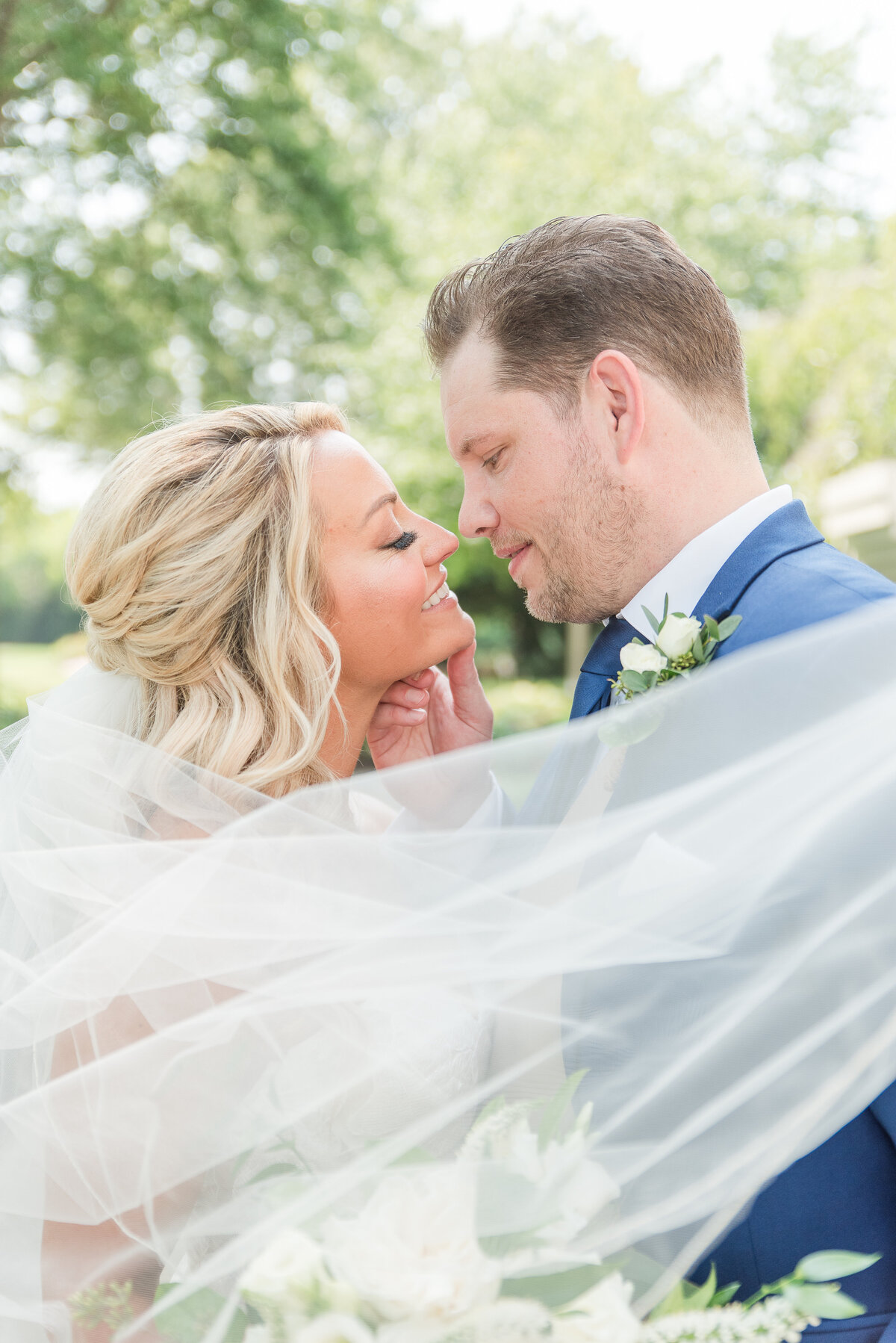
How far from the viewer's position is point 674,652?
212 cm

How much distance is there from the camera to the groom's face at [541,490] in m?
2.66

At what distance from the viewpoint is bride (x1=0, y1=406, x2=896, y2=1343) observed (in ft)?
5.05

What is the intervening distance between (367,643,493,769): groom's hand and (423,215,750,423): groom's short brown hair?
929 millimetres

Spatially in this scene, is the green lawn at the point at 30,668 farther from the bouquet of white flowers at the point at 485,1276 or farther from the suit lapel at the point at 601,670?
the bouquet of white flowers at the point at 485,1276

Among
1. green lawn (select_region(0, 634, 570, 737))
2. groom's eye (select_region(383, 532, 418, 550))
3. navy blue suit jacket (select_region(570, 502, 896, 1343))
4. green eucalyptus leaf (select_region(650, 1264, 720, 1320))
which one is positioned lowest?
green lawn (select_region(0, 634, 570, 737))

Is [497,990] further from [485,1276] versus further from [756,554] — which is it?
[756,554]

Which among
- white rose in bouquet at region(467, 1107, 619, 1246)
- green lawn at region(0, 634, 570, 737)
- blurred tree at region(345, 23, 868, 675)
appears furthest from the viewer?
blurred tree at region(345, 23, 868, 675)

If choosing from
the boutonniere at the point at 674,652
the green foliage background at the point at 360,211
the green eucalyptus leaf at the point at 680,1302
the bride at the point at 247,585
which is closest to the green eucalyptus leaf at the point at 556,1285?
the green eucalyptus leaf at the point at 680,1302

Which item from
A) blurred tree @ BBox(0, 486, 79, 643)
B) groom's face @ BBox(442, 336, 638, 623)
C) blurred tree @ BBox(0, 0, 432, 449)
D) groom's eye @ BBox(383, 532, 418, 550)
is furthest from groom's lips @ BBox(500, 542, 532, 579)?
blurred tree @ BBox(0, 486, 79, 643)

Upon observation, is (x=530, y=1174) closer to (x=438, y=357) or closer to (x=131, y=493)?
(x=131, y=493)

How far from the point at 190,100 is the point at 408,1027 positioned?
12638mm

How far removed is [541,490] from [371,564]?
1.60 ft

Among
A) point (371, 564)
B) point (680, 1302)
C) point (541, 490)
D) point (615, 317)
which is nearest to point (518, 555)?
point (541, 490)

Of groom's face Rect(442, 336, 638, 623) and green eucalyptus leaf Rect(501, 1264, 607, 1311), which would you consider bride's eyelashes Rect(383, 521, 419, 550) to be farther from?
green eucalyptus leaf Rect(501, 1264, 607, 1311)
